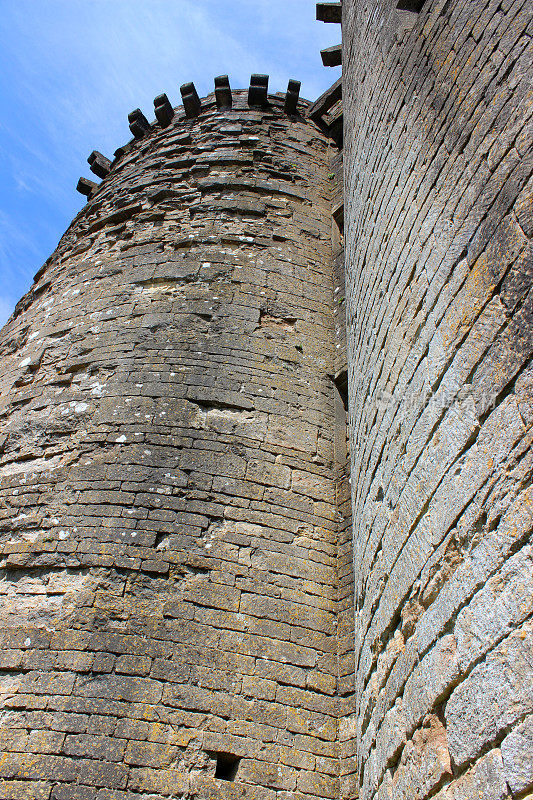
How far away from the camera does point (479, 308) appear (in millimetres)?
1858

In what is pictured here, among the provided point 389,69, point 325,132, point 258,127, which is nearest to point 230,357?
point 389,69

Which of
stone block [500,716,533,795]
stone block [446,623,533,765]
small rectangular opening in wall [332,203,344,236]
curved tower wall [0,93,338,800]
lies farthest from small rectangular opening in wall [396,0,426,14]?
stone block [500,716,533,795]

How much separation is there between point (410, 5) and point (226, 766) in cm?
413

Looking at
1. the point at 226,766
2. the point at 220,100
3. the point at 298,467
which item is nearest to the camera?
the point at 226,766

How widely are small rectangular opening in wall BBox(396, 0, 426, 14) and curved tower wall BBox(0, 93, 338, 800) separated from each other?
222 cm

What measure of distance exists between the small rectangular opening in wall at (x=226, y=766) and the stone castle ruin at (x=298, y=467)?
0.05 ft

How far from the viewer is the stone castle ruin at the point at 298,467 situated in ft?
5.61

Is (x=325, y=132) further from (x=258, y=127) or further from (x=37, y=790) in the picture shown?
(x=37, y=790)

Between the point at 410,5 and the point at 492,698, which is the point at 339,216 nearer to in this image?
the point at 410,5

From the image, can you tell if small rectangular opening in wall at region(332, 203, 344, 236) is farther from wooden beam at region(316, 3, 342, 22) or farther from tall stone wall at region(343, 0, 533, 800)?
wooden beam at region(316, 3, 342, 22)

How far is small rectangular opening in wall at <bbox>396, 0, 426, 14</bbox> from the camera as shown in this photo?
328cm

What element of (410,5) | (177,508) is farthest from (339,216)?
(177,508)

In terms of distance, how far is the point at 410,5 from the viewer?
3445mm

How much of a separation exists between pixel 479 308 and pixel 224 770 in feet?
8.35
